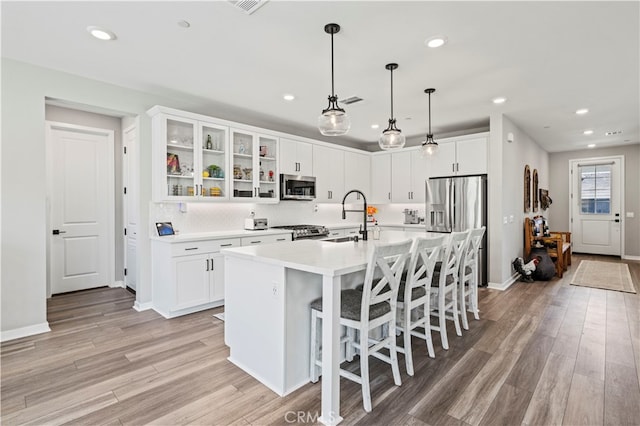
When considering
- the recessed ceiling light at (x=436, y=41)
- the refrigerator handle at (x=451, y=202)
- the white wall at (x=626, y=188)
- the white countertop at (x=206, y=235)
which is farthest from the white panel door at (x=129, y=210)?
the white wall at (x=626, y=188)

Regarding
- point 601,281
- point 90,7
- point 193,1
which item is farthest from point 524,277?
point 90,7

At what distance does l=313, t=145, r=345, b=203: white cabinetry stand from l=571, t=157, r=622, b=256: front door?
6.40 meters

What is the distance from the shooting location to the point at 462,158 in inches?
216

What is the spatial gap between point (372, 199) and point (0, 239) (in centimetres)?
573

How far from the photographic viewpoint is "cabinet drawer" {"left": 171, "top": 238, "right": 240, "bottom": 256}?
372 centimetres

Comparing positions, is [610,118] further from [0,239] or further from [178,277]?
[0,239]

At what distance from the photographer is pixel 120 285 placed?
200 inches

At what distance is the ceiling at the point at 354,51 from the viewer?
7.82 feet

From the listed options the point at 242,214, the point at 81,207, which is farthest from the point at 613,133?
the point at 81,207

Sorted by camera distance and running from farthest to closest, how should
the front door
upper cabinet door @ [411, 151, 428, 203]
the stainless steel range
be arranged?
the front door
upper cabinet door @ [411, 151, 428, 203]
the stainless steel range

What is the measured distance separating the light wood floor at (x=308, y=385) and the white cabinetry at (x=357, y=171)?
11.8ft

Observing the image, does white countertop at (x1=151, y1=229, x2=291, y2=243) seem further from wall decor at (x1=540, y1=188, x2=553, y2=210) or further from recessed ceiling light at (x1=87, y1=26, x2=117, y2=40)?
wall decor at (x1=540, y1=188, x2=553, y2=210)

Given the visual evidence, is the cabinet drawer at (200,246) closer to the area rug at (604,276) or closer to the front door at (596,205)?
the area rug at (604,276)

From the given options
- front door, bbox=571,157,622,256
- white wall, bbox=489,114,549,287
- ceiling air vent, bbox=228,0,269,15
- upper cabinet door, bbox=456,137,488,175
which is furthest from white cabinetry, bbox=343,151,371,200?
front door, bbox=571,157,622,256
